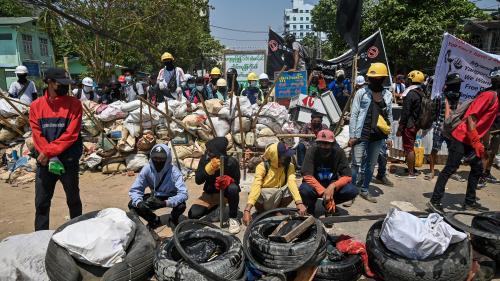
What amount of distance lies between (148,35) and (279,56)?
11826 millimetres

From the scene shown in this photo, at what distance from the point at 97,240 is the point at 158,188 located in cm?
146

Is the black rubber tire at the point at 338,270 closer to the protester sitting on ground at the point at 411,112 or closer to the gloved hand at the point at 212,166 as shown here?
the gloved hand at the point at 212,166

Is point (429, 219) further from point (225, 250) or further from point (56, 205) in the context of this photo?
point (56, 205)

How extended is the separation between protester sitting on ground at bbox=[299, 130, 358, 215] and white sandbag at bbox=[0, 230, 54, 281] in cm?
278

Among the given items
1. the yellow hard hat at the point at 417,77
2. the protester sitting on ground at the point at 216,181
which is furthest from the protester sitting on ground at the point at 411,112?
the protester sitting on ground at the point at 216,181

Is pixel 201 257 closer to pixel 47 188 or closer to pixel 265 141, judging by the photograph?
pixel 47 188

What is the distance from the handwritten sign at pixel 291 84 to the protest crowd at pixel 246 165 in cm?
3

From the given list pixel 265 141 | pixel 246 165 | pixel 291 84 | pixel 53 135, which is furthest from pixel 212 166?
pixel 291 84

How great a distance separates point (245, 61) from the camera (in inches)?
460

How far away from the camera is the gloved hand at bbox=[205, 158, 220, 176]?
4.20 metres

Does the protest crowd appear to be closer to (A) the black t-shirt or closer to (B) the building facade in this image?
(A) the black t-shirt

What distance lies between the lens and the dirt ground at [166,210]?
4500 millimetres

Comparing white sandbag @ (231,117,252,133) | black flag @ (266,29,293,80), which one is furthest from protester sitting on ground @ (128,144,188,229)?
black flag @ (266,29,293,80)

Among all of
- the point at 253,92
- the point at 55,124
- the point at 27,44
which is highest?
the point at 27,44
